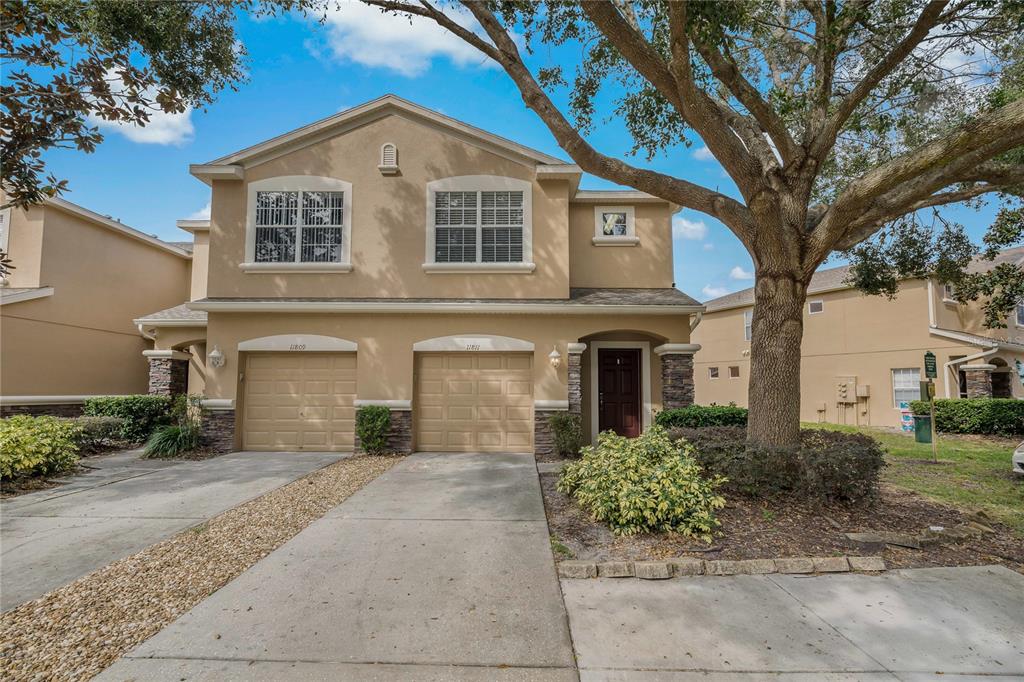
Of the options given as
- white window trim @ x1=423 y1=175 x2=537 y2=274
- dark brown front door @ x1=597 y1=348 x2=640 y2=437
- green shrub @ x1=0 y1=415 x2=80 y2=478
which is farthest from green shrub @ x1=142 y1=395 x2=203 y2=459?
dark brown front door @ x1=597 y1=348 x2=640 y2=437

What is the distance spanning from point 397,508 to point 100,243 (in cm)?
1454

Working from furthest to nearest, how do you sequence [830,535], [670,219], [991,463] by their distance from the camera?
[670,219] → [991,463] → [830,535]

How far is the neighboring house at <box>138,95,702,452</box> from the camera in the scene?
10430 millimetres

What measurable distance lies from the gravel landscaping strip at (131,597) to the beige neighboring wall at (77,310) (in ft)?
36.2

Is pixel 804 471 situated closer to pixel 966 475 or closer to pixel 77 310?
pixel 966 475

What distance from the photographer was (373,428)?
10.1 m

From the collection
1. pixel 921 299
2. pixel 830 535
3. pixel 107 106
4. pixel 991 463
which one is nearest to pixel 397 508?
pixel 830 535

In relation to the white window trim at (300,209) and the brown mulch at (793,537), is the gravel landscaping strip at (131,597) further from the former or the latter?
the white window trim at (300,209)

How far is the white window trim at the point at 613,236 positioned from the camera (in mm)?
11648

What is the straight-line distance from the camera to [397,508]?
245 inches

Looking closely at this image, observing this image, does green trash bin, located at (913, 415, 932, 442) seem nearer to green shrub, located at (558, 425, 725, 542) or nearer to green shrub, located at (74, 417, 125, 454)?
green shrub, located at (558, 425, 725, 542)

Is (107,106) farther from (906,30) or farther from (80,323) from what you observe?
(906,30)

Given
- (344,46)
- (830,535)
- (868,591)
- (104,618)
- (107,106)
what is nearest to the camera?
(104,618)

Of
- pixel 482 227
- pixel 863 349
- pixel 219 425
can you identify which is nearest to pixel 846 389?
pixel 863 349
